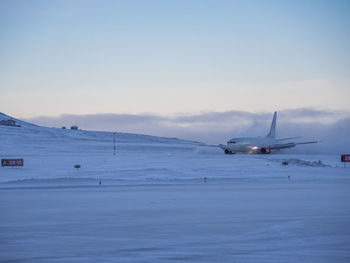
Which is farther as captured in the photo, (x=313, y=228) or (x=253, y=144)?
(x=253, y=144)

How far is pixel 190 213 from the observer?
17000 mm

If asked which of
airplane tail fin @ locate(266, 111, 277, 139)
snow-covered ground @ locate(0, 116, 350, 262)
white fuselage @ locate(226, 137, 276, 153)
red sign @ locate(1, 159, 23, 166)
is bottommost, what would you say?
snow-covered ground @ locate(0, 116, 350, 262)

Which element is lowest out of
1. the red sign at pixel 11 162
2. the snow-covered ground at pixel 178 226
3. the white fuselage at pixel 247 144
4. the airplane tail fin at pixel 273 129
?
the snow-covered ground at pixel 178 226

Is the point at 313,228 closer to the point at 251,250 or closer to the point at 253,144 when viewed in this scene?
the point at 251,250

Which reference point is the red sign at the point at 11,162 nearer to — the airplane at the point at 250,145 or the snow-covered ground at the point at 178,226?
the snow-covered ground at the point at 178,226

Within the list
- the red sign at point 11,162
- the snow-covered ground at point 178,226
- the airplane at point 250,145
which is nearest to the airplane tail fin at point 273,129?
the airplane at point 250,145

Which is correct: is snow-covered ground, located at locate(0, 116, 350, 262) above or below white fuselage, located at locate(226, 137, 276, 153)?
below

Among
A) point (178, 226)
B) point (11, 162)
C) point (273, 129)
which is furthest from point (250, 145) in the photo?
point (178, 226)

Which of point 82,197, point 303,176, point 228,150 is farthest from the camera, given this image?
point 228,150

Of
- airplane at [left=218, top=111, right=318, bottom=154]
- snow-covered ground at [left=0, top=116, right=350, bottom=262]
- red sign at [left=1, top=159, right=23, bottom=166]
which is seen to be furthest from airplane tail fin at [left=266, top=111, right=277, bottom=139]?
snow-covered ground at [left=0, top=116, right=350, bottom=262]

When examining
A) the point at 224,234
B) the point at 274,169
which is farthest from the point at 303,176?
the point at 224,234

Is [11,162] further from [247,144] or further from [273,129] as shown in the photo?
[273,129]

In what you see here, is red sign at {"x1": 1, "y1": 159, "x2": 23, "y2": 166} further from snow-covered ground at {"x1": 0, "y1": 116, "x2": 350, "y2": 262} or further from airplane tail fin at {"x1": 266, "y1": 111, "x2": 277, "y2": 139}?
airplane tail fin at {"x1": 266, "y1": 111, "x2": 277, "y2": 139}

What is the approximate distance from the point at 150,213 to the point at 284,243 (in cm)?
676
